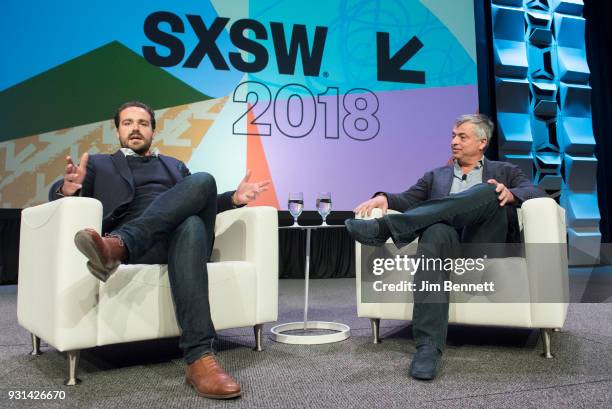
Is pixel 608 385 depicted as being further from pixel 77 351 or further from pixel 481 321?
pixel 77 351

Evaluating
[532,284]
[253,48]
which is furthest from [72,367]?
[253,48]

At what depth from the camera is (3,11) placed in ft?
13.0

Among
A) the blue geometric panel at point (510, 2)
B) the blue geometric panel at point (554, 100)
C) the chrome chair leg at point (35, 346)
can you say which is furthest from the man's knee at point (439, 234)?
the blue geometric panel at point (510, 2)

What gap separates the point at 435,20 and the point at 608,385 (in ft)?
13.4

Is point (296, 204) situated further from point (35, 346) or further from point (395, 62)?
point (395, 62)

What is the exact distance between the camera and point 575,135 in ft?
18.1

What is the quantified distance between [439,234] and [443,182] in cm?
61

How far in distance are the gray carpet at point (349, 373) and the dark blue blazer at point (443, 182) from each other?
59 cm

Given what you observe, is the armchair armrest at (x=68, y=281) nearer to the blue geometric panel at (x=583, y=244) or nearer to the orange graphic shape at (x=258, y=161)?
the orange graphic shape at (x=258, y=161)

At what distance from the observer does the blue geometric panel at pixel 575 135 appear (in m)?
5.48

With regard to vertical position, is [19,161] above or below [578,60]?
below

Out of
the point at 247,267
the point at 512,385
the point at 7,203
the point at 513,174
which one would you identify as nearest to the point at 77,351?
the point at 247,267

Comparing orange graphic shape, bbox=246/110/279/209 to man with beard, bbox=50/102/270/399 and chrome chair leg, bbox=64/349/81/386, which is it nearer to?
man with beard, bbox=50/102/270/399

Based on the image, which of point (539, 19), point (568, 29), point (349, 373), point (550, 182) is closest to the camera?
point (349, 373)
